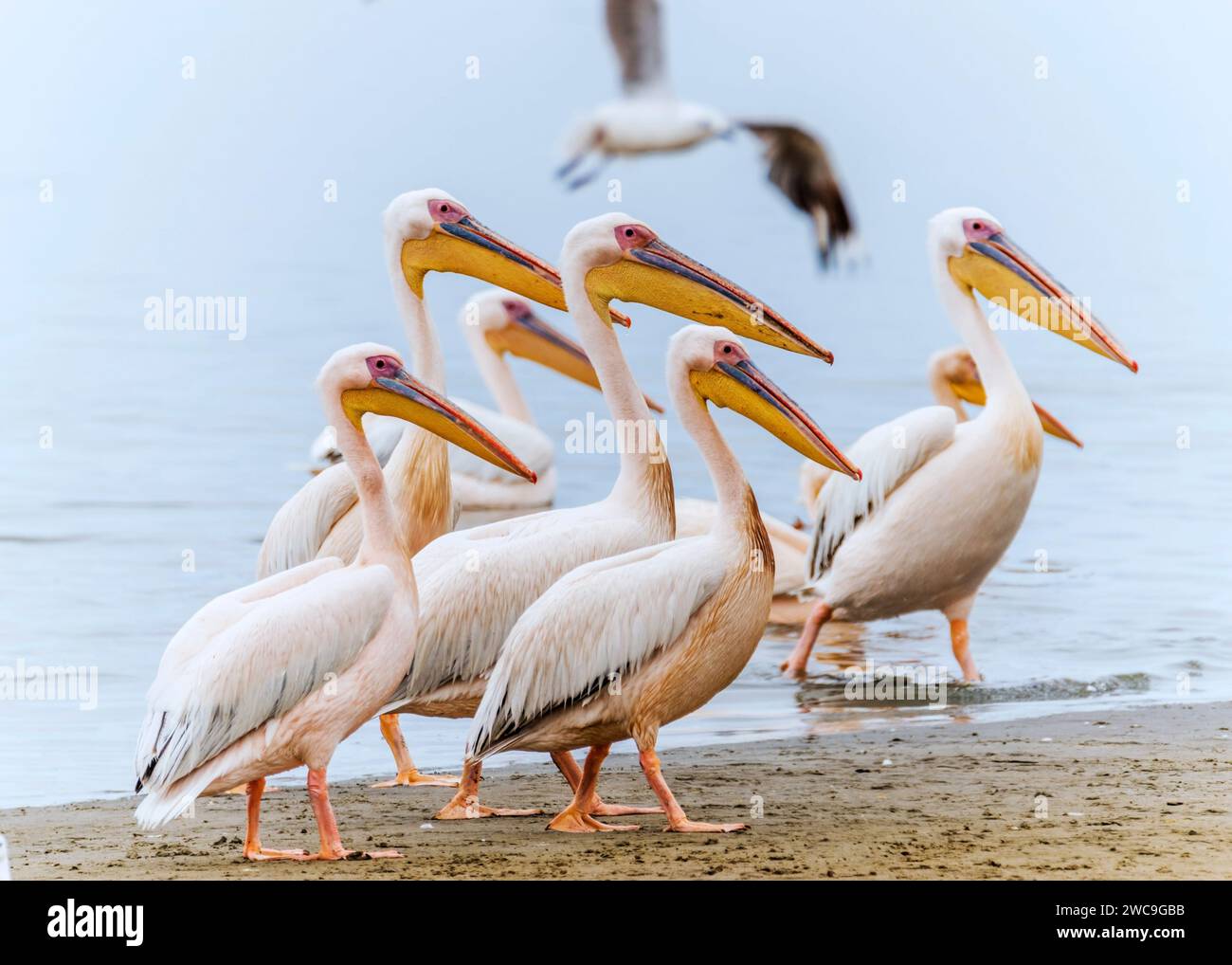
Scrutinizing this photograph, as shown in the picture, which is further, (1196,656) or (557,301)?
(1196,656)

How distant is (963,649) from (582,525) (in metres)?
2.24

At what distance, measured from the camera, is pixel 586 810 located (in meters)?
5.09

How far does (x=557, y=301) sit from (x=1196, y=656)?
3084mm

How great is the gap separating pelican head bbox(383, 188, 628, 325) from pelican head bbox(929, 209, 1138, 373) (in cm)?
182

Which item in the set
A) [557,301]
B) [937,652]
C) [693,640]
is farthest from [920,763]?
[937,652]

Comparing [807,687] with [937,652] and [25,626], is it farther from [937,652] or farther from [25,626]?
[25,626]

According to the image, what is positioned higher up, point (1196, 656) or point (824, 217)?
point (824, 217)

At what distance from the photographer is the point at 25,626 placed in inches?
328

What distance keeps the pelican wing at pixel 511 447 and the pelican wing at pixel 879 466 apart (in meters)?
2.34

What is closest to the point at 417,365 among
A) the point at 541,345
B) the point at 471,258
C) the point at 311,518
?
the point at 471,258

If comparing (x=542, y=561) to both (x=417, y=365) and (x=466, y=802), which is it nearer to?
(x=466, y=802)

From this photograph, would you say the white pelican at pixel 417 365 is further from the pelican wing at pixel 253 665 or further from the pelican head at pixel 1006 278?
the pelican head at pixel 1006 278
